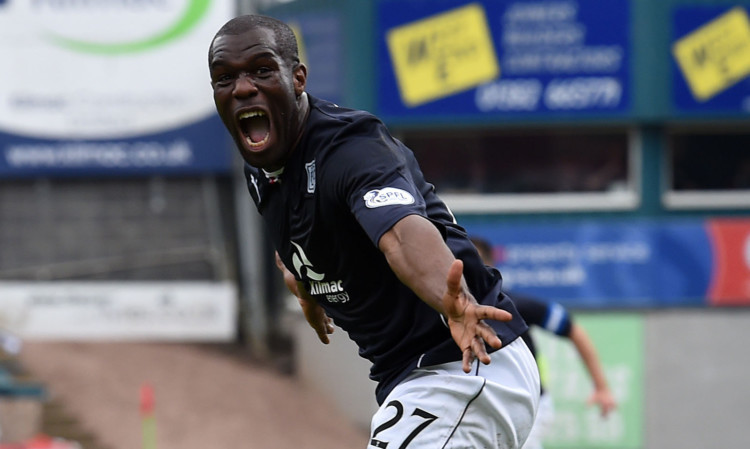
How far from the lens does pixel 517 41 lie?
12.3m

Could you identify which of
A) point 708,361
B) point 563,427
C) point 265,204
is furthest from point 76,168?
point 265,204

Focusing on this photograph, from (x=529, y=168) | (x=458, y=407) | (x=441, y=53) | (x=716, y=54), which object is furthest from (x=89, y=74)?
(x=458, y=407)

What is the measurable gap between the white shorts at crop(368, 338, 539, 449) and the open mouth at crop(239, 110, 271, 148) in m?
0.86

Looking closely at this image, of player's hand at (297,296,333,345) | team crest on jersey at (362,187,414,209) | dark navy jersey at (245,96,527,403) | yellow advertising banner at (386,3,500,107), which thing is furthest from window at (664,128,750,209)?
team crest on jersey at (362,187,414,209)

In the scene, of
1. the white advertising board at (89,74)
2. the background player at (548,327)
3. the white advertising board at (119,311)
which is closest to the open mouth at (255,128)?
the background player at (548,327)

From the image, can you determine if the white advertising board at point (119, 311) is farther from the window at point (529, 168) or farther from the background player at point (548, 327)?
the background player at point (548, 327)

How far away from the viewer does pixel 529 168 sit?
495 inches

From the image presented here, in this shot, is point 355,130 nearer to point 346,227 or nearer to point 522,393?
point 346,227

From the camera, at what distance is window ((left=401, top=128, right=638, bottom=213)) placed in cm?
1236

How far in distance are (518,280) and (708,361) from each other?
193 cm

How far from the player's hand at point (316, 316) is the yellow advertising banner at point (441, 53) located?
306 inches

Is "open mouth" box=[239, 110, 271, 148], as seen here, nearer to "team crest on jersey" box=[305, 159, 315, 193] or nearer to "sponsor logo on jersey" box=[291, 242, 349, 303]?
"team crest on jersey" box=[305, 159, 315, 193]

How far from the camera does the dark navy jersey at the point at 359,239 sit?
3699mm

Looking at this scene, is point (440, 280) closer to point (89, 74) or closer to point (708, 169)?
point (708, 169)
